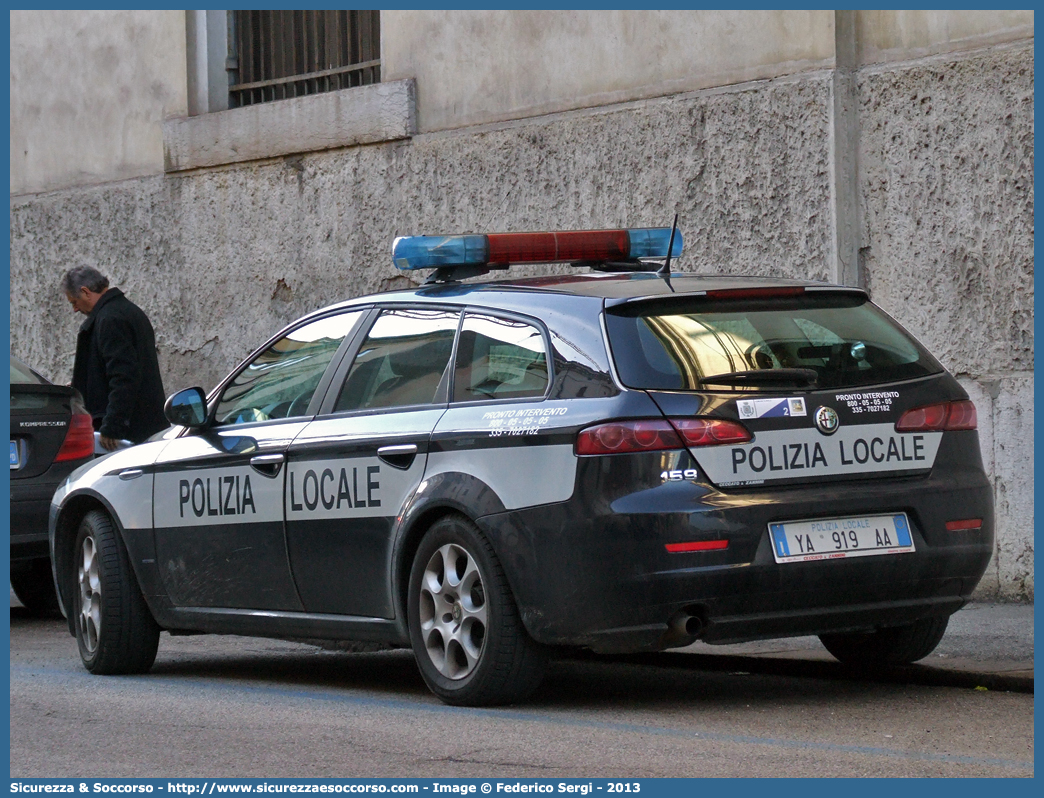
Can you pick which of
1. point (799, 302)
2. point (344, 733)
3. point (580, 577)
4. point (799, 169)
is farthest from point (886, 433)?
point (799, 169)

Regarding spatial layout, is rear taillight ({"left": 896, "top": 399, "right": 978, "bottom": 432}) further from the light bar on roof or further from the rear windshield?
the light bar on roof

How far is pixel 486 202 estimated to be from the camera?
1201 centimetres

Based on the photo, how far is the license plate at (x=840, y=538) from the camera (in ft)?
19.3

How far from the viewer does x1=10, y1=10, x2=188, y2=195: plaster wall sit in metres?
14.6

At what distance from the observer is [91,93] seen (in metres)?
15.1

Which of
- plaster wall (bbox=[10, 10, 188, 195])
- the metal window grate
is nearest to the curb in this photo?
the metal window grate

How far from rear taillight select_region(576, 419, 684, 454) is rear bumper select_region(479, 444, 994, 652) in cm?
4

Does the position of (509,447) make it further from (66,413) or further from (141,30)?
(141,30)

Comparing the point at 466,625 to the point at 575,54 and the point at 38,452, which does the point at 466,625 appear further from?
the point at 575,54

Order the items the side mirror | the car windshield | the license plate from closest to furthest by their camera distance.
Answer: the license plate, the side mirror, the car windshield

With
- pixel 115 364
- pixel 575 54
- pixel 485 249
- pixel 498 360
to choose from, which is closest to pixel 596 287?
pixel 498 360

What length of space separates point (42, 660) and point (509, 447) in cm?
350

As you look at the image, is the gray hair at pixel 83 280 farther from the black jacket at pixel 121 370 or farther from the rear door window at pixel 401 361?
the rear door window at pixel 401 361

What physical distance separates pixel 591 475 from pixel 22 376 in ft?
18.7
